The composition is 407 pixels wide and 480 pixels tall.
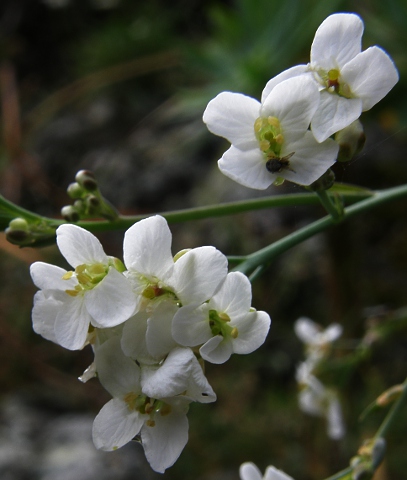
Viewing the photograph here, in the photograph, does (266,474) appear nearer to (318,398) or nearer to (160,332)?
(160,332)

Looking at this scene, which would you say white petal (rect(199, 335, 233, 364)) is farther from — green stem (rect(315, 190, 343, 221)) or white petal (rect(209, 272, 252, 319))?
green stem (rect(315, 190, 343, 221))

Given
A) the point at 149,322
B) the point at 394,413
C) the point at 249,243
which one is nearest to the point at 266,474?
the point at 394,413

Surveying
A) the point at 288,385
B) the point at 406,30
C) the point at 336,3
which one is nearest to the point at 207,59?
the point at 336,3

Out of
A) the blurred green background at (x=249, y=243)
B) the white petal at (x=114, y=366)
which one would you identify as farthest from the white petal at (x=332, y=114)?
the blurred green background at (x=249, y=243)

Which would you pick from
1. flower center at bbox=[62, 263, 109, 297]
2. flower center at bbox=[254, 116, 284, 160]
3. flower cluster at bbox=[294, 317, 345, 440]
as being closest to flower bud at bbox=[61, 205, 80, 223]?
flower center at bbox=[62, 263, 109, 297]

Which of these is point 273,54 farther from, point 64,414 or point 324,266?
point 64,414

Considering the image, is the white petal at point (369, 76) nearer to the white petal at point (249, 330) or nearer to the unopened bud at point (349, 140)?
the unopened bud at point (349, 140)

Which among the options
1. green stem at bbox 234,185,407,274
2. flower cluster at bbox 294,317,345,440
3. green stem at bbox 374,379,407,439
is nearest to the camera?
green stem at bbox 234,185,407,274

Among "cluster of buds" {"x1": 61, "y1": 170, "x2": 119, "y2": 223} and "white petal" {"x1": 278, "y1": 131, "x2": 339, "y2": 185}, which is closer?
"white petal" {"x1": 278, "y1": 131, "x2": 339, "y2": 185}
